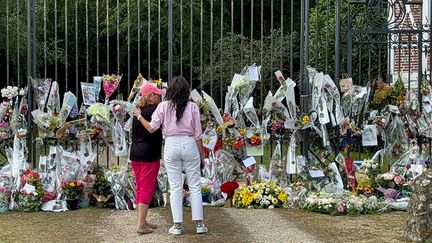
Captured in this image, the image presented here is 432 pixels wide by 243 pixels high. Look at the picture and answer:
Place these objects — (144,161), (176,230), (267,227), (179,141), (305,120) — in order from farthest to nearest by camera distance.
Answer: (305,120), (267,227), (144,161), (176,230), (179,141)

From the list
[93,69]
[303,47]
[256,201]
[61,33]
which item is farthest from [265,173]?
[61,33]

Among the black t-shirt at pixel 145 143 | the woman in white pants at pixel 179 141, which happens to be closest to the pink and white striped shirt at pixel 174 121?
the woman in white pants at pixel 179 141

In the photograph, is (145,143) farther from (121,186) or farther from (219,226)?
(121,186)

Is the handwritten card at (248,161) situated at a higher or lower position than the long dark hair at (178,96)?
lower

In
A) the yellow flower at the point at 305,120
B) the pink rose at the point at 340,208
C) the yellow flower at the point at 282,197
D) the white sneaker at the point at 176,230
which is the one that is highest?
the yellow flower at the point at 305,120

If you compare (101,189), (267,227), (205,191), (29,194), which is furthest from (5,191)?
(267,227)

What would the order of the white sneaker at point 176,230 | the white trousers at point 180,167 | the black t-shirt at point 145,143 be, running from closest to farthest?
the white trousers at point 180,167 < the white sneaker at point 176,230 < the black t-shirt at point 145,143

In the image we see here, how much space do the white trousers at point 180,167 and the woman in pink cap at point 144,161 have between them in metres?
0.24

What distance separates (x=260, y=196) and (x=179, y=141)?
Result: 6.81 feet

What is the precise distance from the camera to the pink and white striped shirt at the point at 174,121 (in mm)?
7117

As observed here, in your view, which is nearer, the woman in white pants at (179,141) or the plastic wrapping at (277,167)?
the woman in white pants at (179,141)

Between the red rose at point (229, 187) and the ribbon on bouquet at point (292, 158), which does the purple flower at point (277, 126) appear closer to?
the ribbon on bouquet at point (292, 158)

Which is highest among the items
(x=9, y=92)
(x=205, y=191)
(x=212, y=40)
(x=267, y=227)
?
(x=212, y=40)

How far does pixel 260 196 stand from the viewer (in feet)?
29.0
